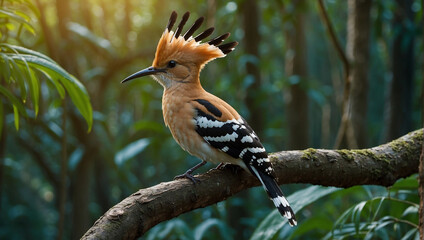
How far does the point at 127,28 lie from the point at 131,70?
992 mm

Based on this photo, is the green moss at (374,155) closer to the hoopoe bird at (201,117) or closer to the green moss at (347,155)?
the green moss at (347,155)

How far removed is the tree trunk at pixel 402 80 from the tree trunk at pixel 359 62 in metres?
0.72

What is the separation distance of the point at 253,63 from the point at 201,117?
7.59ft

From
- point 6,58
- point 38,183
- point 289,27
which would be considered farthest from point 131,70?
point 6,58

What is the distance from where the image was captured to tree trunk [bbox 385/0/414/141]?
4.53m

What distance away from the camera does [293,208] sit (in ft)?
7.93

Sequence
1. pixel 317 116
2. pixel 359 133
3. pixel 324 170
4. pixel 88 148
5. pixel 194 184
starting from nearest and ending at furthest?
pixel 194 184, pixel 324 170, pixel 359 133, pixel 88 148, pixel 317 116

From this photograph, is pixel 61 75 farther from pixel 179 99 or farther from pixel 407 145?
pixel 407 145

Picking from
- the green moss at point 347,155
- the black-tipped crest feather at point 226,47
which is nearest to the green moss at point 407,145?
the green moss at point 347,155

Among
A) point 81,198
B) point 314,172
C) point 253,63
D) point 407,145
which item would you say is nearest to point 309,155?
point 314,172

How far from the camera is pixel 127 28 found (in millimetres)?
6078

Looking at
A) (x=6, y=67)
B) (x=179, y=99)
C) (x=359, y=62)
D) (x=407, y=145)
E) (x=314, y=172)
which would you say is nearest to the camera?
(x=6, y=67)

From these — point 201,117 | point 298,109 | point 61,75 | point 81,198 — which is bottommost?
point 81,198

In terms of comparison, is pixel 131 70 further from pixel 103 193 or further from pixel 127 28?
pixel 103 193
